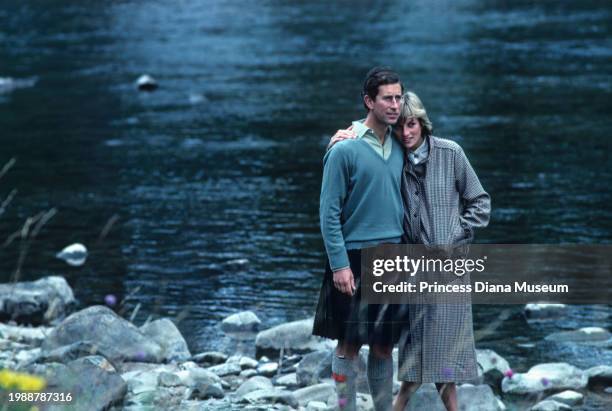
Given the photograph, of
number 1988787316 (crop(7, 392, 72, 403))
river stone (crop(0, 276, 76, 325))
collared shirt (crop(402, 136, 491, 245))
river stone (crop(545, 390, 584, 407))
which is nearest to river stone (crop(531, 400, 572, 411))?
river stone (crop(545, 390, 584, 407))

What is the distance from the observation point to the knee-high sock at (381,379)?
6738 mm

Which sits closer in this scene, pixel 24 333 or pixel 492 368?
pixel 492 368

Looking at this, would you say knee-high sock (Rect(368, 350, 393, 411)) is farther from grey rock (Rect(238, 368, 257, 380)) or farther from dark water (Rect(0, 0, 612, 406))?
dark water (Rect(0, 0, 612, 406))

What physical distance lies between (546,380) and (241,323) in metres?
3.27

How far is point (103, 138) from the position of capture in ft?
74.3

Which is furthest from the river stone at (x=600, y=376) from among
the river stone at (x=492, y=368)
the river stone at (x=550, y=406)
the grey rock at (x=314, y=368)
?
the grey rock at (x=314, y=368)

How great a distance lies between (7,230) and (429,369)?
10.1m

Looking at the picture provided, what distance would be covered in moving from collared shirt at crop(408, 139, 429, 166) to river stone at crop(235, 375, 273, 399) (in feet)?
9.00

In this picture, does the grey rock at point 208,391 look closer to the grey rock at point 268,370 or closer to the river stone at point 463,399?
the grey rock at point 268,370

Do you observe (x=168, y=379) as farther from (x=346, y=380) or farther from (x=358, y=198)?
(x=358, y=198)

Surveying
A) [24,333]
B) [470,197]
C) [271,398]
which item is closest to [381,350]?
[470,197]

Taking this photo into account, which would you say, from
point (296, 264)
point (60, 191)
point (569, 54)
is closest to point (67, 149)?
point (60, 191)

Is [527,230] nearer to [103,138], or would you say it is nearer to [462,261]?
[462,261]

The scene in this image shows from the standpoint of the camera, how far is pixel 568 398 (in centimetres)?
898
